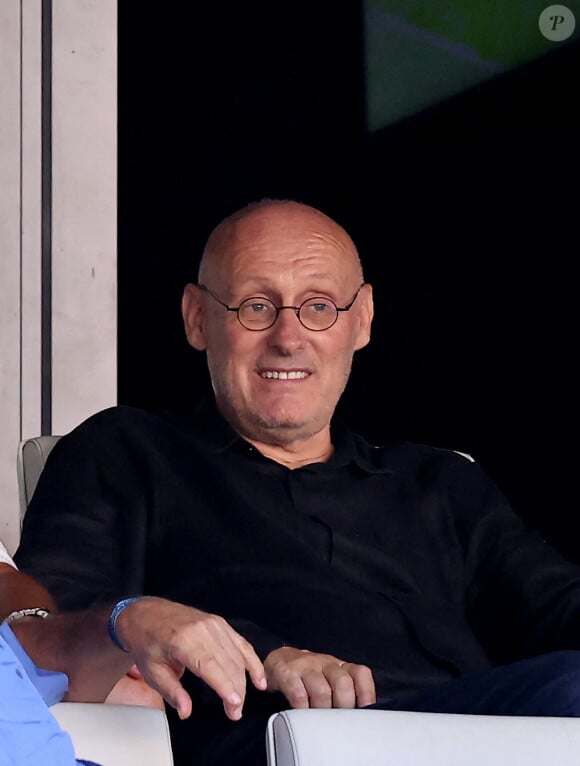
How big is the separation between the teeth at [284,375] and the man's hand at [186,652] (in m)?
0.79

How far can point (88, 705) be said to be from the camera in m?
1.19

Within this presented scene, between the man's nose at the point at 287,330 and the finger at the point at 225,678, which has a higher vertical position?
the man's nose at the point at 287,330

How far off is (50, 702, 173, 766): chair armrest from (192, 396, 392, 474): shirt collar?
79 cm

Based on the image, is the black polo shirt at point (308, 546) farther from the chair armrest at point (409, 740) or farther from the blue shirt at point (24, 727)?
the blue shirt at point (24, 727)

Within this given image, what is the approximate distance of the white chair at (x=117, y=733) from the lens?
1121 mm

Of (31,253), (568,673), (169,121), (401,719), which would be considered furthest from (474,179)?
(401,719)

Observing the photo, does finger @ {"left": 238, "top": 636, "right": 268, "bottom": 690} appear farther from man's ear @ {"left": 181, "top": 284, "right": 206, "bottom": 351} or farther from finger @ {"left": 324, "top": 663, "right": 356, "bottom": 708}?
man's ear @ {"left": 181, "top": 284, "right": 206, "bottom": 351}

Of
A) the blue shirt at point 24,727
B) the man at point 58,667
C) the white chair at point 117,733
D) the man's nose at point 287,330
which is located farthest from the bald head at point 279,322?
the blue shirt at point 24,727

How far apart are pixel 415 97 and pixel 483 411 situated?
0.81 m

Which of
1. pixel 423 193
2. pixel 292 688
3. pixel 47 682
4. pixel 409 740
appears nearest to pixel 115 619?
pixel 47 682

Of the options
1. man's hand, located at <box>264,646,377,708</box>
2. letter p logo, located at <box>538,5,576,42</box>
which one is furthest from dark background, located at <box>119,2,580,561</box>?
man's hand, located at <box>264,646,377,708</box>

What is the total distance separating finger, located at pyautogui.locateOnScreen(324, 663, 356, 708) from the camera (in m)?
1.42

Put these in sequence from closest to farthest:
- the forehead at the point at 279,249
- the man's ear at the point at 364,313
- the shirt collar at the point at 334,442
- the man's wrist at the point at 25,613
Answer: the man's wrist at the point at 25,613 → the shirt collar at the point at 334,442 → the forehead at the point at 279,249 → the man's ear at the point at 364,313

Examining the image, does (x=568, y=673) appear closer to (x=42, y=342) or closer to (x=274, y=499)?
(x=274, y=499)
